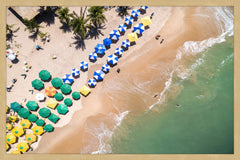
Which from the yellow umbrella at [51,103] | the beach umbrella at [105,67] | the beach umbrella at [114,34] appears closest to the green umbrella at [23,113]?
the yellow umbrella at [51,103]

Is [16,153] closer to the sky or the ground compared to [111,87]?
closer to the ground

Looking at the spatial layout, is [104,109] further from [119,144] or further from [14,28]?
[14,28]

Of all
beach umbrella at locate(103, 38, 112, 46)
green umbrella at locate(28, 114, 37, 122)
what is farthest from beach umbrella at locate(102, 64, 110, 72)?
green umbrella at locate(28, 114, 37, 122)

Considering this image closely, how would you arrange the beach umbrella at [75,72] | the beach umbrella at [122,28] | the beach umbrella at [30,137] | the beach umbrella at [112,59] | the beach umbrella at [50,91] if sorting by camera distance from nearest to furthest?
the beach umbrella at [30,137] < the beach umbrella at [50,91] < the beach umbrella at [75,72] < the beach umbrella at [112,59] < the beach umbrella at [122,28]

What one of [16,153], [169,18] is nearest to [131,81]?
[169,18]

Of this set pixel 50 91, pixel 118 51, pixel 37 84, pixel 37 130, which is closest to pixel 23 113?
pixel 37 130

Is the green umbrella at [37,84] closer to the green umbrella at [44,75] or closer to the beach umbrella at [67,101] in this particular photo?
the green umbrella at [44,75]

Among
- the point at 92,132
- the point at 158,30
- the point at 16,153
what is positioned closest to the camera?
the point at 16,153

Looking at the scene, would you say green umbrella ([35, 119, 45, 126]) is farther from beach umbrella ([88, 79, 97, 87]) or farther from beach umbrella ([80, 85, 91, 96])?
beach umbrella ([88, 79, 97, 87])
